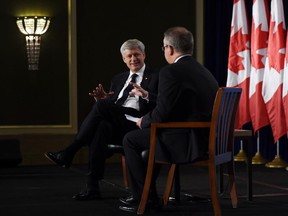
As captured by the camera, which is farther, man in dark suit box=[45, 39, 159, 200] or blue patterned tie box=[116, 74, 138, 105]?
blue patterned tie box=[116, 74, 138, 105]

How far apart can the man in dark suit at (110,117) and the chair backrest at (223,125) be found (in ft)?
2.01

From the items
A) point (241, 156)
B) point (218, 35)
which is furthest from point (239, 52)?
point (241, 156)

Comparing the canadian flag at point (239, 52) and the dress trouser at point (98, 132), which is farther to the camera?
the canadian flag at point (239, 52)

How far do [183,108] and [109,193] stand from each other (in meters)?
1.52

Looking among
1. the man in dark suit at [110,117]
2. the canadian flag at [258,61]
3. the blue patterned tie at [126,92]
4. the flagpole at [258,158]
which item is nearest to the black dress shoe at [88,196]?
the man in dark suit at [110,117]

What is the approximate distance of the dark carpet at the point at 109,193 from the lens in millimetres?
4957

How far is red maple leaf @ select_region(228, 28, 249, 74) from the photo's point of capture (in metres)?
8.59

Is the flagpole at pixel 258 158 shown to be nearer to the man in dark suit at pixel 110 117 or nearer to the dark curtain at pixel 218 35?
the dark curtain at pixel 218 35

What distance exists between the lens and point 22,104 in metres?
8.71

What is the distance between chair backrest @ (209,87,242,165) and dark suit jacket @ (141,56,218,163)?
75 mm

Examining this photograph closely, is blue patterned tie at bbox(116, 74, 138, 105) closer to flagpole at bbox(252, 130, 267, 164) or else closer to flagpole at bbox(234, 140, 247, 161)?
flagpole at bbox(252, 130, 267, 164)

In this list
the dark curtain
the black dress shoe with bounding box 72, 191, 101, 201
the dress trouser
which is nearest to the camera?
the dress trouser

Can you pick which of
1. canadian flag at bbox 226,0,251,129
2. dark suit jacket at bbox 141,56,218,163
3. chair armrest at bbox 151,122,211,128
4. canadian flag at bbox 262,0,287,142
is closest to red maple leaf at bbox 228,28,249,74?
canadian flag at bbox 226,0,251,129

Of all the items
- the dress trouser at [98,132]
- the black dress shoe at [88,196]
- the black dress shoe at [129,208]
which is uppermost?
the dress trouser at [98,132]
